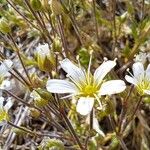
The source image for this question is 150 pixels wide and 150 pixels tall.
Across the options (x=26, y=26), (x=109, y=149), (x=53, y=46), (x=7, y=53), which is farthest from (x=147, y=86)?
(x=7, y=53)

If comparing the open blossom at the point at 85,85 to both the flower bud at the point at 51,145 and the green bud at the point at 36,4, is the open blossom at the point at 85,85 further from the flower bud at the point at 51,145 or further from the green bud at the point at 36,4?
the green bud at the point at 36,4

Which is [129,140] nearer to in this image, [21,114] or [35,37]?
[21,114]

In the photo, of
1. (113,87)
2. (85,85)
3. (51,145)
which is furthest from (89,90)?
(51,145)

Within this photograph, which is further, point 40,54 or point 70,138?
point 70,138

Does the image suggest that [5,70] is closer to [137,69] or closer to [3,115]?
[3,115]

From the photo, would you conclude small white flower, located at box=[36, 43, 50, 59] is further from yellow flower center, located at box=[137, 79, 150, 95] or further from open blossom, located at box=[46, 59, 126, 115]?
yellow flower center, located at box=[137, 79, 150, 95]
